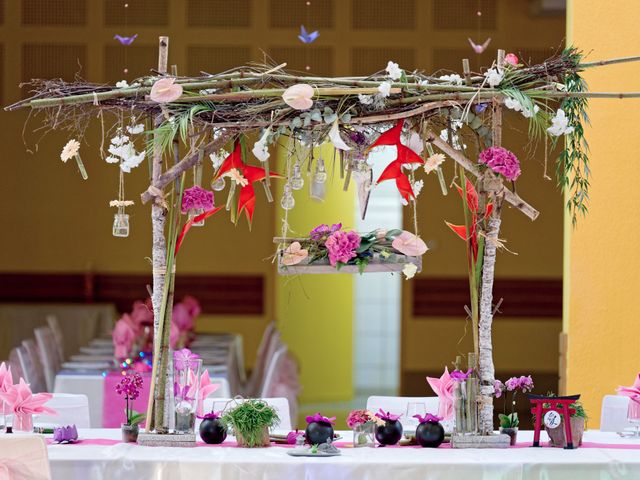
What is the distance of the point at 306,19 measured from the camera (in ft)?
34.8

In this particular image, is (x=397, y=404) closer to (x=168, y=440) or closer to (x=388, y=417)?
(x=388, y=417)

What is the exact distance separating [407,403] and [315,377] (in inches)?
232

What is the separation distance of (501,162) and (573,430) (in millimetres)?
1047

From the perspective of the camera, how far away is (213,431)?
423 centimetres

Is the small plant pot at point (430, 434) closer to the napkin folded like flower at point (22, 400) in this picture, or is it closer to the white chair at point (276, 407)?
the white chair at point (276, 407)

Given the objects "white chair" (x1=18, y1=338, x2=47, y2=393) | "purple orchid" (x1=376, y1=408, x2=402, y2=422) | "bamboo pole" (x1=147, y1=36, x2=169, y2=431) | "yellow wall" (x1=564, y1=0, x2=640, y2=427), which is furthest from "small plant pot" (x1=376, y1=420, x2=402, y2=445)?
"white chair" (x1=18, y1=338, x2=47, y2=393)

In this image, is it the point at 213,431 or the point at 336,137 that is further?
the point at 213,431

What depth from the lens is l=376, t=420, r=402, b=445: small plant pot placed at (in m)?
4.22

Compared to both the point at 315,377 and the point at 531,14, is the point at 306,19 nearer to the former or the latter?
the point at 531,14

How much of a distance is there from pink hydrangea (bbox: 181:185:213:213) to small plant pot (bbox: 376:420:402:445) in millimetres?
1062

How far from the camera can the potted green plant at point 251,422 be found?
417 centimetres

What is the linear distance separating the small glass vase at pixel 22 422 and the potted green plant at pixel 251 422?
30.4 inches

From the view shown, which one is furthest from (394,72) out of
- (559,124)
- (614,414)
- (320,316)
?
(320,316)

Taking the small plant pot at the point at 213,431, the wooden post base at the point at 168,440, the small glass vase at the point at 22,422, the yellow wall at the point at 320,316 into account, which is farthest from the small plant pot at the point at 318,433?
the yellow wall at the point at 320,316
